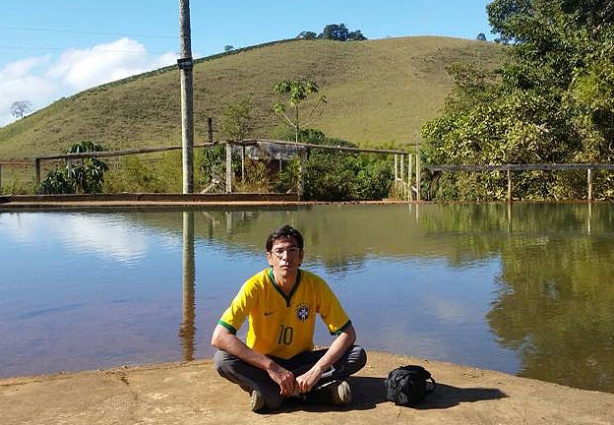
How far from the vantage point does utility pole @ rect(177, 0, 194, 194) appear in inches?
954

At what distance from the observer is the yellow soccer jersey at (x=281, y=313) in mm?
4473

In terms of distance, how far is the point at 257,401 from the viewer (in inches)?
171

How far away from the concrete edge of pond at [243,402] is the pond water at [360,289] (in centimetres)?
86

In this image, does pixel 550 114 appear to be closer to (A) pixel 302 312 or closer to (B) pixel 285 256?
(A) pixel 302 312

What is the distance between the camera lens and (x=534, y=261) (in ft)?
36.6

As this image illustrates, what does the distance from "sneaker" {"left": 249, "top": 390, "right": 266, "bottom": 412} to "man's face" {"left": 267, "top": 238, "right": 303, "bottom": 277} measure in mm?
679

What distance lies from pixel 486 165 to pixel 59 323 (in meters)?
18.8

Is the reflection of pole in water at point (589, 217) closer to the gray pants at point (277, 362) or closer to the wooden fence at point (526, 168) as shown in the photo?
the wooden fence at point (526, 168)

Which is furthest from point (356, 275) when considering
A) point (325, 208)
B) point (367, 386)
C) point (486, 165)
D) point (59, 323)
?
point (486, 165)

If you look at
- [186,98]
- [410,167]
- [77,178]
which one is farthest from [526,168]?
[77,178]

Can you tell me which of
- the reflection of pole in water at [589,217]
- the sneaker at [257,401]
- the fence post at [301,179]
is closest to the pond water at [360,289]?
the reflection of pole in water at [589,217]

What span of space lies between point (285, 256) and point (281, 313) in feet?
1.19

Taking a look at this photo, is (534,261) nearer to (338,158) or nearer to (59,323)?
(59,323)

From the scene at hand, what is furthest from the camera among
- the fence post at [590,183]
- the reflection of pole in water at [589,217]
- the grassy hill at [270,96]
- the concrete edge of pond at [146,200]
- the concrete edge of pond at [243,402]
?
the grassy hill at [270,96]
